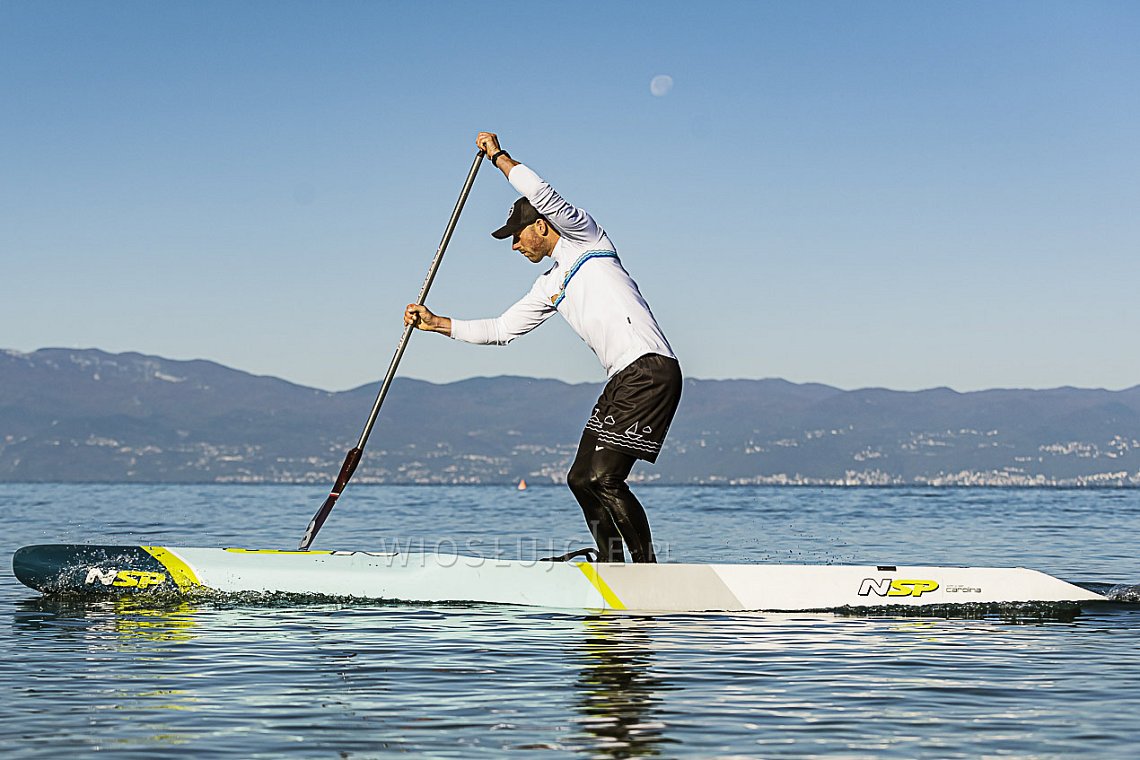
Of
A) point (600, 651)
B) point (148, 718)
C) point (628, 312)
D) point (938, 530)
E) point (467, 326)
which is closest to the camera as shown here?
point (148, 718)

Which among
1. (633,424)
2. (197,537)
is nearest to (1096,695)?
(633,424)

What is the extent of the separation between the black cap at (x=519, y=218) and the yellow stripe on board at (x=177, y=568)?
370 centimetres

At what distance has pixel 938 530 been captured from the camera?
27.1 meters

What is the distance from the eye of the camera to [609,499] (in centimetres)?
941

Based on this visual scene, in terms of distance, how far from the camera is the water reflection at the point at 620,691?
5.61 m

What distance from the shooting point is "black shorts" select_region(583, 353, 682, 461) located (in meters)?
9.21

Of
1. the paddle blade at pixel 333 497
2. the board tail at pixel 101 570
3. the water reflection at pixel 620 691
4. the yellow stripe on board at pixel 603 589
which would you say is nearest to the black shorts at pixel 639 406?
the yellow stripe on board at pixel 603 589

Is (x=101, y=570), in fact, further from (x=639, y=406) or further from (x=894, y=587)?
(x=894, y=587)

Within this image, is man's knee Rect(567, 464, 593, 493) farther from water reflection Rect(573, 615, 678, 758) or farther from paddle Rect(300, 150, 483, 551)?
paddle Rect(300, 150, 483, 551)

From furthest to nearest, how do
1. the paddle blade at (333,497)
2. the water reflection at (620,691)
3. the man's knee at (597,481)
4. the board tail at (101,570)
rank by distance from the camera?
the paddle blade at (333,497) < the board tail at (101,570) < the man's knee at (597,481) < the water reflection at (620,691)

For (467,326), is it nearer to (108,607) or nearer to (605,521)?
(605,521)

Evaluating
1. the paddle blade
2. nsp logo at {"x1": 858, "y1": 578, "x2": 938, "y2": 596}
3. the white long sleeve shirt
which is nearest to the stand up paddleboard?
nsp logo at {"x1": 858, "y1": 578, "x2": 938, "y2": 596}

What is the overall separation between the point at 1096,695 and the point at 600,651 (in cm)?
280

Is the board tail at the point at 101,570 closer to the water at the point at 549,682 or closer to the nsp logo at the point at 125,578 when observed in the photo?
the nsp logo at the point at 125,578
